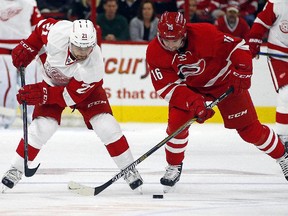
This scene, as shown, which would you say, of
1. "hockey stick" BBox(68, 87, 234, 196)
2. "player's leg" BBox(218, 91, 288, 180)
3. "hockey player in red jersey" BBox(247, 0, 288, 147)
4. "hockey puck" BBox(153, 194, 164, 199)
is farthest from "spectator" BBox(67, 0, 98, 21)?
"hockey puck" BBox(153, 194, 164, 199)

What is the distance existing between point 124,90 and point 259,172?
3281 millimetres

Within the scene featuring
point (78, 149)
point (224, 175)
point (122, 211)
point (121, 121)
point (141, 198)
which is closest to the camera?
point (122, 211)

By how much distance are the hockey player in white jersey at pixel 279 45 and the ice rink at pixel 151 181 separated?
1.00 ft

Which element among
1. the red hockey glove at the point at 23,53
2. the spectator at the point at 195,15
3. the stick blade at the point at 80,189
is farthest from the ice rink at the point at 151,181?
the spectator at the point at 195,15

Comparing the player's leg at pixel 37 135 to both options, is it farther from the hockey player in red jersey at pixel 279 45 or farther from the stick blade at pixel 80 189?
the hockey player in red jersey at pixel 279 45

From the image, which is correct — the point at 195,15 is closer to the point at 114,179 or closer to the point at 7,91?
the point at 7,91

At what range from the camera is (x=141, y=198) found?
5695 millimetres

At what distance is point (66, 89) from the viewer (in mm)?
5684

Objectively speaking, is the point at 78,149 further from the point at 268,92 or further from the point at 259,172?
the point at 268,92

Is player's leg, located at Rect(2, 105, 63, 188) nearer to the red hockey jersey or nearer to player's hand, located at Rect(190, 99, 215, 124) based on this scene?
the red hockey jersey

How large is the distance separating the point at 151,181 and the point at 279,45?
1.77 meters

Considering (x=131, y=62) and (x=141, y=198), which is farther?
(x=131, y=62)

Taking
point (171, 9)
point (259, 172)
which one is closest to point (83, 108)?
point (259, 172)

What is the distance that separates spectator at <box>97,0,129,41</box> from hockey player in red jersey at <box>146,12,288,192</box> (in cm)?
397
